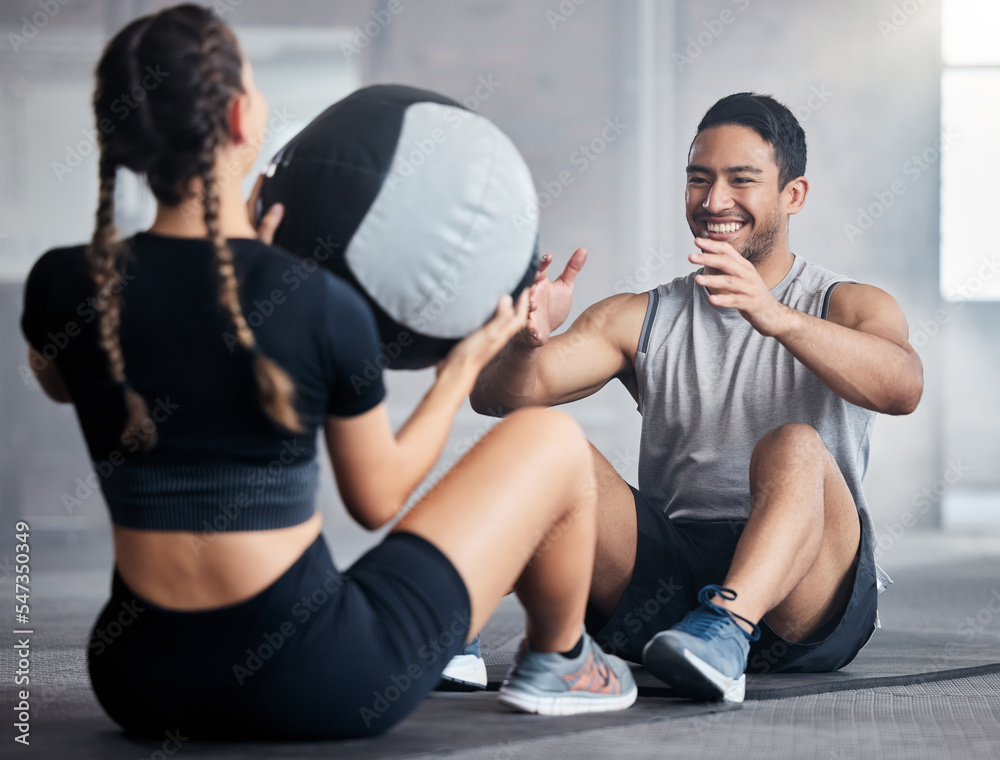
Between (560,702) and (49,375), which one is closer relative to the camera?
(49,375)

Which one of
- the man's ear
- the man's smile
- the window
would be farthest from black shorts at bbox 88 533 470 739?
the window

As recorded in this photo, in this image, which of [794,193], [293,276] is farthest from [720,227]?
[293,276]

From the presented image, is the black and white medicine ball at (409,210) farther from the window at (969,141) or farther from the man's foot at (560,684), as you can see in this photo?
the window at (969,141)

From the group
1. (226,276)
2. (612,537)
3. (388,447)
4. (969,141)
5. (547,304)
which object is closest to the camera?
(226,276)

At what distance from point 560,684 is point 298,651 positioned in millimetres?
393

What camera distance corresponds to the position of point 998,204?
467cm

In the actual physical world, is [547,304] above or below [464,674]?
above

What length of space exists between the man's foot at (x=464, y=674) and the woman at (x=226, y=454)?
0.36 meters

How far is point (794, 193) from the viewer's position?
1882 mm

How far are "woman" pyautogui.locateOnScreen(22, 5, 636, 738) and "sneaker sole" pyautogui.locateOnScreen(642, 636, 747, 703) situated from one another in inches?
11.9

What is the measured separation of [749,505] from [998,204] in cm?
365

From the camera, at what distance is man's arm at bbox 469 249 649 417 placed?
1.69 metres

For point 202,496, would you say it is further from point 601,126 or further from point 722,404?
point 601,126

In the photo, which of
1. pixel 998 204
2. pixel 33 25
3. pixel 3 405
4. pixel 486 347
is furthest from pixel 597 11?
pixel 486 347
